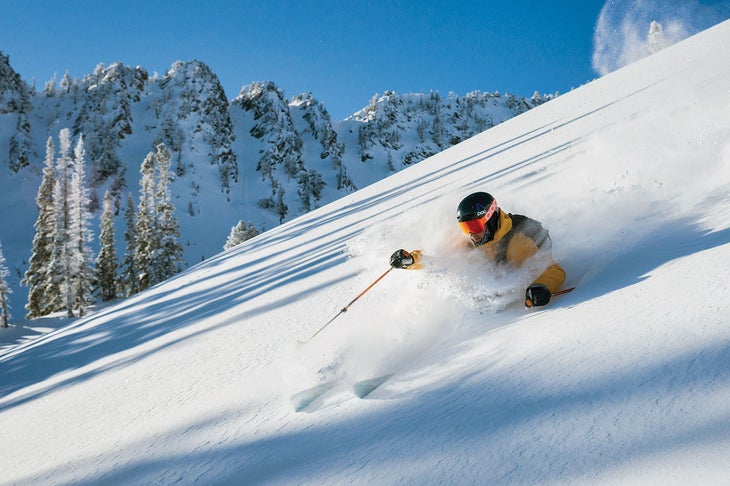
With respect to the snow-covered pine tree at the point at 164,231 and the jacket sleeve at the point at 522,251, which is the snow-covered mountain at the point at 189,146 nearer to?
the snow-covered pine tree at the point at 164,231

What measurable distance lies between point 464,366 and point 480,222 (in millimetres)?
1446

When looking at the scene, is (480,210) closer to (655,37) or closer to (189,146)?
(655,37)

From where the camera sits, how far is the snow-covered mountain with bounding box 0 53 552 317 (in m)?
76.6

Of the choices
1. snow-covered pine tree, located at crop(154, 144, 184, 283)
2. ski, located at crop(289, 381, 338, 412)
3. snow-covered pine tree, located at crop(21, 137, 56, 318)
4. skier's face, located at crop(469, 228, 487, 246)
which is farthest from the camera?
snow-covered pine tree, located at crop(154, 144, 184, 283)

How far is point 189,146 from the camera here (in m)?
96.3

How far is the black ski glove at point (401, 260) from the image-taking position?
4.15 metres

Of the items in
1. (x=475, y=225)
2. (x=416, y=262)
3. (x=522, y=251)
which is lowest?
(x=522, y=251)

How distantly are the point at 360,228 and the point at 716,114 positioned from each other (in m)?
6.58

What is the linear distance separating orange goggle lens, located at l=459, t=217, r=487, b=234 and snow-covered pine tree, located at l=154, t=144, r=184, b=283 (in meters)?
37.9

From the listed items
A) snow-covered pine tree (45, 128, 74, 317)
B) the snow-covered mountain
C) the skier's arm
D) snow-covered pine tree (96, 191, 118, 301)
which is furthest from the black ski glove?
the snow-covered mountain

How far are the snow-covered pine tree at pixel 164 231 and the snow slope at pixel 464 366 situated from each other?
106 ft

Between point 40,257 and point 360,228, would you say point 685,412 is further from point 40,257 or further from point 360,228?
point 40,257

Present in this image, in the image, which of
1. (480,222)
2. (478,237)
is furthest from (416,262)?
(480,222)

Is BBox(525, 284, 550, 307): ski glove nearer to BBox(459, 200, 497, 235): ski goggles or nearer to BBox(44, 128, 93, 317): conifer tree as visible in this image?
BBox(459, 200, 497, 235): ski goggles
